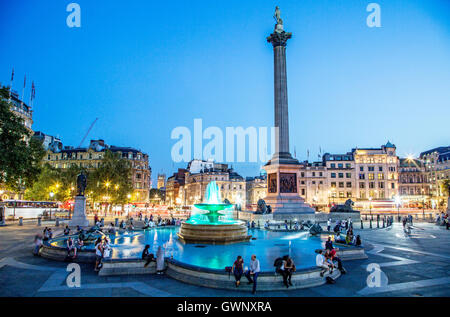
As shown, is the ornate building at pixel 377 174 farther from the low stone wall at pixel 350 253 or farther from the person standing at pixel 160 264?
the person standing at pixel 160 264

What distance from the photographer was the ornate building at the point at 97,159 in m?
89.3

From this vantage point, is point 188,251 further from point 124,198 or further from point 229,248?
point 124,198

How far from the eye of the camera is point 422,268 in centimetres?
1336

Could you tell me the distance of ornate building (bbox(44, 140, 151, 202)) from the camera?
8934cm

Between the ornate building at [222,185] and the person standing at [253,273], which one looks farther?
the ornate building at [222,185]

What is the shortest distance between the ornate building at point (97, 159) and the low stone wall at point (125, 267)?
77533 millimetres

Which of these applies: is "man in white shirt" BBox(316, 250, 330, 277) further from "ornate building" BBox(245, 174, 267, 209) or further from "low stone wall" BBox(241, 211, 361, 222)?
"ornate building" BBox(245, 174, 267, 209)

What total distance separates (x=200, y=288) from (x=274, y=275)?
288cm

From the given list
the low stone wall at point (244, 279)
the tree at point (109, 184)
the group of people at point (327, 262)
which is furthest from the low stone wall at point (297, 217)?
the tree at point (109, 184)

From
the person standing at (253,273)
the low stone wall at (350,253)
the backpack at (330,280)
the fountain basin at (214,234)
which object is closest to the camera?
the person standing at (253,273)

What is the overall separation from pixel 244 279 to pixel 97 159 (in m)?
89.3

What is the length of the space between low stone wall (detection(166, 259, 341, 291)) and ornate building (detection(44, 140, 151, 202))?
80053mm

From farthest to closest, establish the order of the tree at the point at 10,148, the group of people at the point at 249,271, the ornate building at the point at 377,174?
the ornate building at the point at 377,174 < the tree at the point at 10,148 < the group of people at the point at 249,271

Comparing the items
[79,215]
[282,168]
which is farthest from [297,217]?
[79,215]
